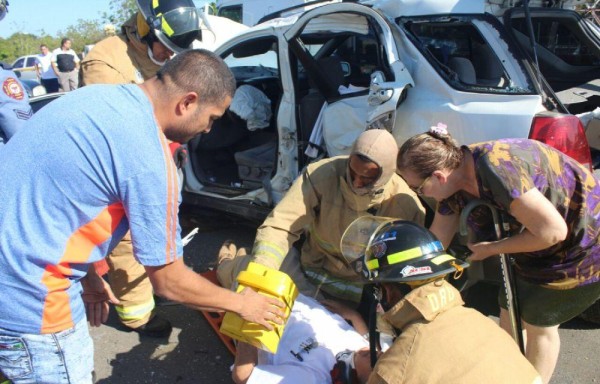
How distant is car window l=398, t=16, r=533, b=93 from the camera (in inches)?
106

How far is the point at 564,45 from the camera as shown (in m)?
3.61

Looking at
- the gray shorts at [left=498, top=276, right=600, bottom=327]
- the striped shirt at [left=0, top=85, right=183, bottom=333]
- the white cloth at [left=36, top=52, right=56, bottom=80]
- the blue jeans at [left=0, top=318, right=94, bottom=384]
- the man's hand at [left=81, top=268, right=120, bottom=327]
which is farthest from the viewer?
the white cloth at [left=36, top=52, right=56, bottom=80]

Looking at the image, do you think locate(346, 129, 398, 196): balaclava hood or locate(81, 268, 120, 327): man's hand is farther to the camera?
locate(346, 129, 398, 196): balaclava hood

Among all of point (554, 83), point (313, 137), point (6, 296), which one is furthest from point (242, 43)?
point (6, 296)

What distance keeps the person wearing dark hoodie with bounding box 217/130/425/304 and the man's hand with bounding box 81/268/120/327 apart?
65cm

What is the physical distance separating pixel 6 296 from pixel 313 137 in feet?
7.30

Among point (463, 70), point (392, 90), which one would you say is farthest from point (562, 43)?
point (392, 90)

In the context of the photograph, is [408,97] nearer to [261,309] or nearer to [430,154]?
[430,154]

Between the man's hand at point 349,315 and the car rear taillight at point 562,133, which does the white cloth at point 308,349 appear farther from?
the car rear taillight at point 562,133

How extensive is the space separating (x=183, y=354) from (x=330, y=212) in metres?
1.17

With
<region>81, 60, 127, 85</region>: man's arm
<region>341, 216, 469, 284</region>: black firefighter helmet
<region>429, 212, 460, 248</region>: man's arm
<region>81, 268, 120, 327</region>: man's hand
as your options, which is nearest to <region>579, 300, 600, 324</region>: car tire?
<region>429, 212, 460, 248</region>: man's arm

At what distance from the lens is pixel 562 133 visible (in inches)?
93.8

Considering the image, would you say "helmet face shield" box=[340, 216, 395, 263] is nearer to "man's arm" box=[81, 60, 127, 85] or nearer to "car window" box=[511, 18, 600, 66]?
"man's arm" box=[81, 60, 127, 85]

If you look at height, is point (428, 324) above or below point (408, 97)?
below
